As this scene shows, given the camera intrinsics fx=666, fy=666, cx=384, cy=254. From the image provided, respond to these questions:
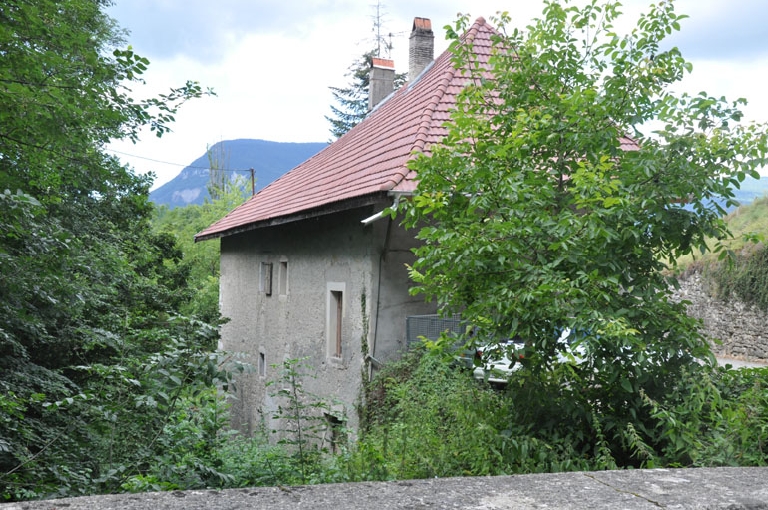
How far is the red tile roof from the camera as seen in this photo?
8.88 meters

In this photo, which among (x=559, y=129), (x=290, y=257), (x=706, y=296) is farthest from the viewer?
(x=706, y=296)

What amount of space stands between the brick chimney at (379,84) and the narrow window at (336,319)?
373 inches

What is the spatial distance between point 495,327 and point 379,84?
1546cm

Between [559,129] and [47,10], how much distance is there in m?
4.57

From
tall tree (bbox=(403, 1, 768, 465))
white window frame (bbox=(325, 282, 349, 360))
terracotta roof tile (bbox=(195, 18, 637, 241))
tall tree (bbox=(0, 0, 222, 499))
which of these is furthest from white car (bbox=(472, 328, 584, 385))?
white window frame (bbox=(325, 282, 349, 360))

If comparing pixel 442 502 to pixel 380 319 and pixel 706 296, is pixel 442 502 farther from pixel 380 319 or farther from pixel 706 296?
pixel 706 296

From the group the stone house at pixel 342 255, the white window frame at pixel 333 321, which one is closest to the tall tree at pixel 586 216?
the stone house at pixel 342 255

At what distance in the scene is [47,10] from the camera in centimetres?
592

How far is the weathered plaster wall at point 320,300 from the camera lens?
923cm

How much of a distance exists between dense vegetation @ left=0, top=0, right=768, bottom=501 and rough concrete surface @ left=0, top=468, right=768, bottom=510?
5.83ft

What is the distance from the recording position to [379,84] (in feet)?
63.6

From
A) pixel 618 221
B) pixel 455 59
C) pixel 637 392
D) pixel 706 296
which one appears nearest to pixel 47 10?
pixel 455 59

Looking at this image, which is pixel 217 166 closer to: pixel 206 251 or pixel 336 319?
pixel 206 251

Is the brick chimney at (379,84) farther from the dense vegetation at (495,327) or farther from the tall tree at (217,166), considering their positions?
the tall tree at (217,166)
